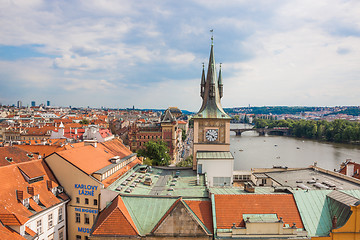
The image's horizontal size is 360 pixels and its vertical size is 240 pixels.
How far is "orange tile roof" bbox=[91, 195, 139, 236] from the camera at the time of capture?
16031mm

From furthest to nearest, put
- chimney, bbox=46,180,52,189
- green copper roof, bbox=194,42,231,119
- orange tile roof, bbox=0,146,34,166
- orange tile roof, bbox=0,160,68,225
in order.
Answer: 1. green copper roof, bbox=194,42,231,119
2. orange tile roof, bbox=0,146,34,166
3. chimney, bbox=46,180,52,189
4. orange tile roof, bbox=0,160,68,225

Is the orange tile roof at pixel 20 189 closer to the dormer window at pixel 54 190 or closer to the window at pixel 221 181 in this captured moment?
the dormer window at pixel 54 190

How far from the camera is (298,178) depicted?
31.8 m

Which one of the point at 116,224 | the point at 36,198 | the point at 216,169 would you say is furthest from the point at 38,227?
the point at 216,169

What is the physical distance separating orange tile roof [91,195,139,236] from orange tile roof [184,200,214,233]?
12.4 feet

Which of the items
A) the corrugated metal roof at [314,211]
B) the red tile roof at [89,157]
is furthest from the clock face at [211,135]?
the corrugated metal roof at [314,211]

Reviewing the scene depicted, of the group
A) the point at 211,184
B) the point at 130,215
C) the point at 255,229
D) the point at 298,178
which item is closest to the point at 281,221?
the point at 255,229

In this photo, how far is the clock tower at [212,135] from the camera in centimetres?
2656

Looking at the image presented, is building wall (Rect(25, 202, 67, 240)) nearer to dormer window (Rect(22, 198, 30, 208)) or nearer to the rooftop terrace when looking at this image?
dormer window (Rect(22, 198, 30, 208))

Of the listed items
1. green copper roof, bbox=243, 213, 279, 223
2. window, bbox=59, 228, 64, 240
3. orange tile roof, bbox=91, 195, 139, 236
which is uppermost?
green copper roof, bbox=243, 213, 279, 223

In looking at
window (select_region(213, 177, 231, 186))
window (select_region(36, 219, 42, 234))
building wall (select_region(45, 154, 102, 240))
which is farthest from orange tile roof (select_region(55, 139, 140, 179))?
window (select_region(213, 177, 231, 186))

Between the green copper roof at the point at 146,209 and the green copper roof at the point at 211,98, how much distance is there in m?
14.4

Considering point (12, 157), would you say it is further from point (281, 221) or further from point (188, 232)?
point (281, 221)

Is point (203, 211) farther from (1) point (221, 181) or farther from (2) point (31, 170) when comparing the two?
(2) point (31, 170)
